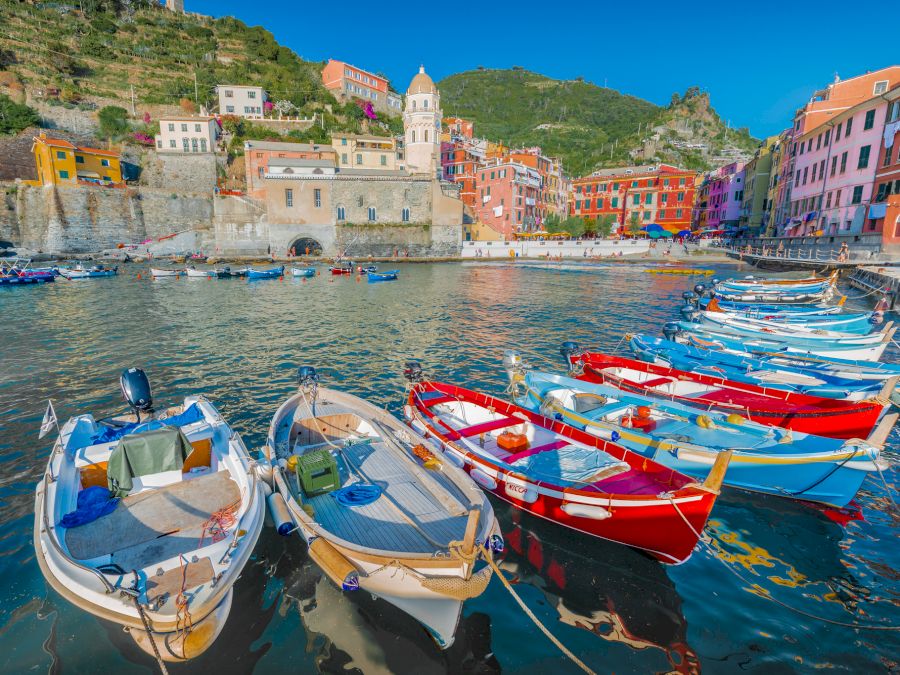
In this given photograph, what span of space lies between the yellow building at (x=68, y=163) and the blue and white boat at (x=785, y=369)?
231ft

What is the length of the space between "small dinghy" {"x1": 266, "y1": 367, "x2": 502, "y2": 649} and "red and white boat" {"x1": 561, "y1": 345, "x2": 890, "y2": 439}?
6880 mm

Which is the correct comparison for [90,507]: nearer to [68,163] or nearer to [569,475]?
[569,475]

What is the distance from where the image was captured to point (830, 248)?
138ft

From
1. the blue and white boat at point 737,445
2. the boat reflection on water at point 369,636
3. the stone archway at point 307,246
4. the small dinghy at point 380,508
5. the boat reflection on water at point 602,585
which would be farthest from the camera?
the stone archway at point 307,246

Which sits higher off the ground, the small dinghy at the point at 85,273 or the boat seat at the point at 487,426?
the small dinghy at the point at 85,273

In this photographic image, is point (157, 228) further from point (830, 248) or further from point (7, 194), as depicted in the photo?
point (830, 248)

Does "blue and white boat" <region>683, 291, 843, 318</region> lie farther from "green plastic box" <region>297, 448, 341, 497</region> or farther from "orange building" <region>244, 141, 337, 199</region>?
"orange building" <region>244, 141, 337, 199</region>

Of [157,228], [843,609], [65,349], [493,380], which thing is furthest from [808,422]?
[157,228]

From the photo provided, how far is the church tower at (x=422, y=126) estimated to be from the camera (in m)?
67.1

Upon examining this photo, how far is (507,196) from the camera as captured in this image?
71.0m

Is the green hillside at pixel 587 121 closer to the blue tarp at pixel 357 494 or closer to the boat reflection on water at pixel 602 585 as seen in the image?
the boat reflection on water at pixel 602 585

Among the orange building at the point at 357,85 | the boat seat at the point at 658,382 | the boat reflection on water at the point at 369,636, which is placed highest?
the orange building at the point at 357,85

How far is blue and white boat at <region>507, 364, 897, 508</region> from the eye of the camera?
772 centimetres

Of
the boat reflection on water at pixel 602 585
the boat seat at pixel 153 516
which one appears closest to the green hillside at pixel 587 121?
the boat reflection on water at pixel 602 585
